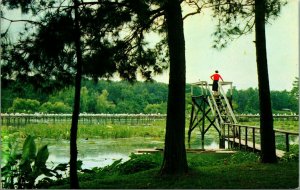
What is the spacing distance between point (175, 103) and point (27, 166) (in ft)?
6.31

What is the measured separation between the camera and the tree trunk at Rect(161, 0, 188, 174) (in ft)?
18.8

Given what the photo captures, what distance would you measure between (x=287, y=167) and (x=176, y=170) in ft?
4.69

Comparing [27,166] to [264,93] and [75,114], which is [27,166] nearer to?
[75,114]

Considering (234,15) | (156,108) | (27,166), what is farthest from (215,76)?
(156,108)

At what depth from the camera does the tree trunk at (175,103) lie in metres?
5.73

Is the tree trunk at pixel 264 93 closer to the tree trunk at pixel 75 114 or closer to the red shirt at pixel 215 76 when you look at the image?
the tree trunk at pixel 75 114

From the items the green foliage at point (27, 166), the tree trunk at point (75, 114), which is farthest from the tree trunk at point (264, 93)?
the green foliage at point (27, 166)

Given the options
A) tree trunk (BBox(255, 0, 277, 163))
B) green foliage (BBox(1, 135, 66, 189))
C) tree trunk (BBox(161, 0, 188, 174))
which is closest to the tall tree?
tree trunk (BBox(255, 0, 277, 163))

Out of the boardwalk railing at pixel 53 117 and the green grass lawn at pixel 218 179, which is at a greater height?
the boardwalk railing at pixel 53 117

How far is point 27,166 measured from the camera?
5555mm

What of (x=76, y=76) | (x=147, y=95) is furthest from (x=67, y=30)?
(x=147, y=95)

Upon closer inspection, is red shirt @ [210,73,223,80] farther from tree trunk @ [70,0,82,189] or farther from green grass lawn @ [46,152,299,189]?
tree trunk @ [70,0,82,189]

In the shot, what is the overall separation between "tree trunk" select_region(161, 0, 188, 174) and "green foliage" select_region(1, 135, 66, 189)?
4.40 feet

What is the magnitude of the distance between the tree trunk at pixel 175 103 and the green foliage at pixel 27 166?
1.34 m
